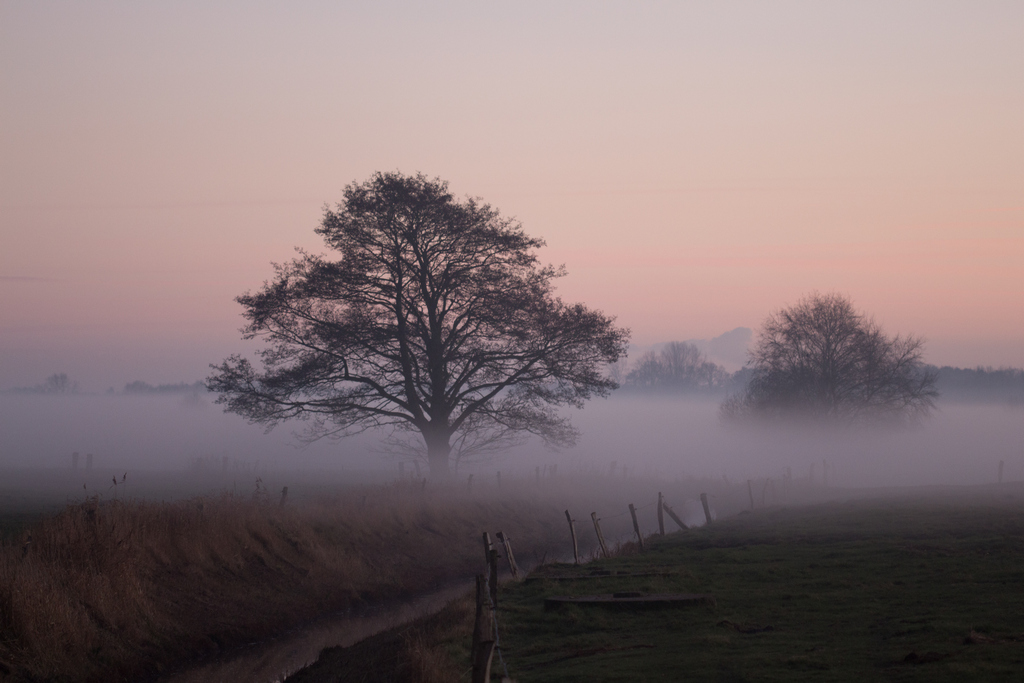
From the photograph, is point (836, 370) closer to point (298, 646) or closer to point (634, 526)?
point (634, 526)

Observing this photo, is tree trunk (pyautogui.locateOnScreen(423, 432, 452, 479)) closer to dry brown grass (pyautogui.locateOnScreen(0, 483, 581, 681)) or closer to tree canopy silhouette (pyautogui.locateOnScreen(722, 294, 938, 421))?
dry brown grass (pyautogui.locateOnScreen(0, 483, 581, 681))

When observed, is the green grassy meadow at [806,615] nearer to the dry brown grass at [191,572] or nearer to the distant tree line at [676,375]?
the dry brown grass at [191,572]

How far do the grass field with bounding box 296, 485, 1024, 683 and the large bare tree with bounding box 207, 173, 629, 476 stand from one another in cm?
1131

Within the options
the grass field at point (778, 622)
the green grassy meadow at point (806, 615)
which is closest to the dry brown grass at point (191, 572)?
the grass field at point (778, 622)

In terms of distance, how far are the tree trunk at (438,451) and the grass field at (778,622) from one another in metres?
12.3

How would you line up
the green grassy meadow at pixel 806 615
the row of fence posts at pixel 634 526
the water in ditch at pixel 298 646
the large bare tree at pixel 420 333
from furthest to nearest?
the large bare tree at pixel 420 333 → the row of fence posts at pixel 634 526 → the water in ditch at pixel 298 646 → the green grassy meadow at pixel 806 615

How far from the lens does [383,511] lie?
25156 mm

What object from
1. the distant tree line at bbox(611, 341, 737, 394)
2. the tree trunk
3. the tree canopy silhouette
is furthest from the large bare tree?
the distant tree line at bbox(611, 341, 737, 394)

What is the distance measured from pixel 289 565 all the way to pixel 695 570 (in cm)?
1060

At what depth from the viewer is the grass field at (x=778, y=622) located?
893cm

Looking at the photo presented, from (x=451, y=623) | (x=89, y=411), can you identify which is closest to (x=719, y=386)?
(x=89, y=411)

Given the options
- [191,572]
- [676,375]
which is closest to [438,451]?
[191,572]

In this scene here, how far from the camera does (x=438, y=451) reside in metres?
31.4

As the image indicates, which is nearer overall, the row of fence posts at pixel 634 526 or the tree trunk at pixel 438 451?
the row of fence posts at pixel 634 526
